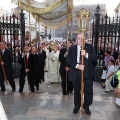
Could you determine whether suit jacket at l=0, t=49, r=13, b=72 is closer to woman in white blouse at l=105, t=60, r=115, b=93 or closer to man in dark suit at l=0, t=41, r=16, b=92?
man in dark suit at l=0, t=41, r=16, b=92

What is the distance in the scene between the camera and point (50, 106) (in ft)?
19.3

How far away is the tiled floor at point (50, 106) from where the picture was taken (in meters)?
5.13

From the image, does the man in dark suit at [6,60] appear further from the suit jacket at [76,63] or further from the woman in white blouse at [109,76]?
the woman in white blouse at [109,76]

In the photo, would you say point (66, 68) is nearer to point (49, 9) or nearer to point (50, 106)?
point (50, 106)

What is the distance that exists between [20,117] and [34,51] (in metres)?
2.82

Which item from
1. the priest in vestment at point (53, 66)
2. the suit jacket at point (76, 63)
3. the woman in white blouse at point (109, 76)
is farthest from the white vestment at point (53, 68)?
the suit jacket at point (76, 63)

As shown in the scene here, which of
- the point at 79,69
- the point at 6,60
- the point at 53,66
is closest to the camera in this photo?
the point at 79,69

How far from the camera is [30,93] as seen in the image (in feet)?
23.6

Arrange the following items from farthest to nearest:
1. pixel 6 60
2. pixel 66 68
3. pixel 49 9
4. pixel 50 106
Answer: pixel 49 9 → pixel 6 60 → pixel 66 68 → pixel 50 106

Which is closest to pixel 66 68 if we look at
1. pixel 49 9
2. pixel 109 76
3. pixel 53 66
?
pixel 109 76

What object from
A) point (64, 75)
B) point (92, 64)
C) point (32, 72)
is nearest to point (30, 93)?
point (32, 72)

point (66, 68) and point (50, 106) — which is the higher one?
point (66, 68)

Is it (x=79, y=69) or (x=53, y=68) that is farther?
(x=53, y=68)

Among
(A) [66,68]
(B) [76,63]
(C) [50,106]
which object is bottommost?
(C) [50,106]
